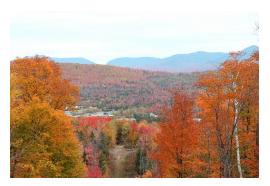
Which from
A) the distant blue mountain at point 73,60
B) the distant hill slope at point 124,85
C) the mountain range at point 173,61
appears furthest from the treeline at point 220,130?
the distant blue mountain at point 73,60

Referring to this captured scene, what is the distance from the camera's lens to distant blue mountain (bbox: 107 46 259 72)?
896 centimetres

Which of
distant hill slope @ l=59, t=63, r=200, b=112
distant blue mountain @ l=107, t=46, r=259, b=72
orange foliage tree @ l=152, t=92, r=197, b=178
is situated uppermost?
distant blue mountain @ l=107, t=46, r=259, b=72

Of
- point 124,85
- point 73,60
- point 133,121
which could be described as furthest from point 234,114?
point 73,60

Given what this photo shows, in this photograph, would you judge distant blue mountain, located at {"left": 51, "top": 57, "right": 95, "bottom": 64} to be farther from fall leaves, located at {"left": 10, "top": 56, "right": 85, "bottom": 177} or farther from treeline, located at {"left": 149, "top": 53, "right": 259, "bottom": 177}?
treeline, located at {"left": 149, "top": 53, "right": 259, "bottom": 177}

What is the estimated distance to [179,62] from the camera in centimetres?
1014

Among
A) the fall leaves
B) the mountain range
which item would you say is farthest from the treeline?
the fall leaves

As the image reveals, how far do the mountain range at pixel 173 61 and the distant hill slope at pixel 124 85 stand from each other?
145mm

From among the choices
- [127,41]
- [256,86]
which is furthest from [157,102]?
[127,41]

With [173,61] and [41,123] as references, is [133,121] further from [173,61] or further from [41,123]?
[41,123]

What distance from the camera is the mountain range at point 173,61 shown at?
9.09 m

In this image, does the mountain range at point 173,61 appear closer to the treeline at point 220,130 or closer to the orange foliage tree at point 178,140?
the treeline at point 220,130

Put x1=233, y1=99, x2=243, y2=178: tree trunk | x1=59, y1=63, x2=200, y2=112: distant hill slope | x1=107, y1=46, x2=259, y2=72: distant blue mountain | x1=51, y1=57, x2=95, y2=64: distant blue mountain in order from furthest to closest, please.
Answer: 1. x1=51, y1=57, x2=95, y2=64: distant blue mountain
2. x1=59, y1=63, x2=200, y2=112: distant hill slope
3. x1=107, y1=46, x2=259, y2=72: distant blue mountain
4. x1=233, y1=99, x2=243, y2=178: tree trunk

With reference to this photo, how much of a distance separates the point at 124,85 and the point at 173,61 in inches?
54.2
